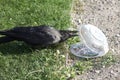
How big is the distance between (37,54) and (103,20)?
4.11ft

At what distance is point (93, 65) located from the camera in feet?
15.9

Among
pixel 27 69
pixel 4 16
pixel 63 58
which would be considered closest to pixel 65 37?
pixel 63 58

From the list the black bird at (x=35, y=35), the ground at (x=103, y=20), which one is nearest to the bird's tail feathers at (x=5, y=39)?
the black bird at (x=35, y=35)

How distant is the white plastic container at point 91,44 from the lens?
16.2ft

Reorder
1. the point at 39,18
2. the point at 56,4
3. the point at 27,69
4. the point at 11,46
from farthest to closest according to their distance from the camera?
1. the point at 56,4
2. the point at 39,18
3. the point at 11,46
4. the point at 27,69

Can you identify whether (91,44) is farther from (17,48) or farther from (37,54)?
(17,48)

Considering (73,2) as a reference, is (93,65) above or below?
below

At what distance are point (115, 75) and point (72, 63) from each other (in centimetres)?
51

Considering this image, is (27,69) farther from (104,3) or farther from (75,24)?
(104,3)

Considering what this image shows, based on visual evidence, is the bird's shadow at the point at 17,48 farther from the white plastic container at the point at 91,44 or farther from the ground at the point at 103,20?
the ground at the point at 103,20

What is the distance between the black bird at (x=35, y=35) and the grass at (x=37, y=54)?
0.14m

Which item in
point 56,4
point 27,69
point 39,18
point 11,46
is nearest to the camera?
point 27,69

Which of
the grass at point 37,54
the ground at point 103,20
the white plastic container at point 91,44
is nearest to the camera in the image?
the grass at point 37,54

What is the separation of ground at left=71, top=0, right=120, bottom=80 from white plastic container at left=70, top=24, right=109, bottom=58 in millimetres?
186
